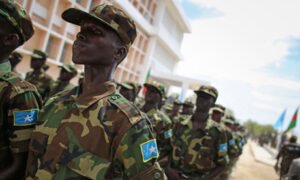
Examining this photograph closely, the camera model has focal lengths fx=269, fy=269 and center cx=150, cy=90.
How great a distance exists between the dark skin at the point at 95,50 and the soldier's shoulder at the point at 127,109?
0.15 meters

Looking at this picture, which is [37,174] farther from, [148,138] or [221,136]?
[221,136]

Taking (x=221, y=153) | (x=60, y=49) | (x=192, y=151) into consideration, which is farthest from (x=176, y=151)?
(x=60, y=49)

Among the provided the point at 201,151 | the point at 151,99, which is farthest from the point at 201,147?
the point at 151,99

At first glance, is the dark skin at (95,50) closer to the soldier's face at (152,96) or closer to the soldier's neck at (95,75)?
the soldier's neck at (95,75)

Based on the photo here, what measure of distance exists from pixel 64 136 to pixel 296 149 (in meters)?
9.63

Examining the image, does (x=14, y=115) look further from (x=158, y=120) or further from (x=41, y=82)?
(x=41, y=82)

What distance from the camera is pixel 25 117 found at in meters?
1.67

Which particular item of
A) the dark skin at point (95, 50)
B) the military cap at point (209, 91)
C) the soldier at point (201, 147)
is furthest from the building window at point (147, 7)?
the dark skin at point (95, 50)

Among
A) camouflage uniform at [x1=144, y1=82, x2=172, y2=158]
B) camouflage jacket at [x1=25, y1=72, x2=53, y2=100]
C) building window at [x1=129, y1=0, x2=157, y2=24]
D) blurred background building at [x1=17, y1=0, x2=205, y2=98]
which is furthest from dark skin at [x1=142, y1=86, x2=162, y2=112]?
building window at [x1=129, y1=0, x2=157, y2=24]

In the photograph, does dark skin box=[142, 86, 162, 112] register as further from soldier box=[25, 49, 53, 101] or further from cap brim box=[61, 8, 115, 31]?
cap brim box=[61, 8, 115, 31]

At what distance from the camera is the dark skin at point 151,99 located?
4391 mm

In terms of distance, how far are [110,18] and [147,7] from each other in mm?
22817

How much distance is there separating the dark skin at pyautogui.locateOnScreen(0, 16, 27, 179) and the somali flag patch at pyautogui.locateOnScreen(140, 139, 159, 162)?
2.63 ft

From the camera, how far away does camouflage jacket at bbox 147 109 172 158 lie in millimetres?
3770
